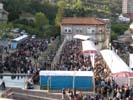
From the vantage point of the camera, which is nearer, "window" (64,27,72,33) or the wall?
the wall

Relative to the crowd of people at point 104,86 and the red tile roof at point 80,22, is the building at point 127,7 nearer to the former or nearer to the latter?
the red tile roof at point 80,22

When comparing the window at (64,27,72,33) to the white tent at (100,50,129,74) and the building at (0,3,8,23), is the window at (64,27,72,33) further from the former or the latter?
the white tent at (100,50,129,74)

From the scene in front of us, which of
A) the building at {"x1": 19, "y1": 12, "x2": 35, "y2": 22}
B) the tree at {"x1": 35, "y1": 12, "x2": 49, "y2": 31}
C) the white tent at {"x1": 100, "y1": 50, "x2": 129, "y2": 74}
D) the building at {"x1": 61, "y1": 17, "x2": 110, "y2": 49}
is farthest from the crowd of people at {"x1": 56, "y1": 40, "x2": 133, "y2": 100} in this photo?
the building at {"x1": 19, "y1": 12, "x2": 35, "y2": 22}

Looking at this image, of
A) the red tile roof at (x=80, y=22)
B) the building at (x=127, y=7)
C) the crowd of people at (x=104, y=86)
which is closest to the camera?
the crowd of people at (x=104, y=86)

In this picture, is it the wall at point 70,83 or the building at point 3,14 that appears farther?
the building at point 3,14

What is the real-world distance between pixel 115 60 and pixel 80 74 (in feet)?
20.7

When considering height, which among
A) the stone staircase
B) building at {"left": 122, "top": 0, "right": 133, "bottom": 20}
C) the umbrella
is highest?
the umbrella

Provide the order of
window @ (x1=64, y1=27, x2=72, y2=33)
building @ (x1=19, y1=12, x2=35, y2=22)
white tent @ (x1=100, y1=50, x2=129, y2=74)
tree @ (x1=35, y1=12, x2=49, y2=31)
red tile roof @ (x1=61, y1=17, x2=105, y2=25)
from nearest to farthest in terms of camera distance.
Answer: white tent @ (x1=100, y1=50, x2=129, y2=74) → tree @ (x1=35, y1=12, x2=49, y2=31) → window @ (x1=64, y1=27, x2=72, y2=33) → red tile roof @ (x1=61, y1=17, x2=105, y2=25) → building @ (x1=19, y1=12, x2=35, y2=22)

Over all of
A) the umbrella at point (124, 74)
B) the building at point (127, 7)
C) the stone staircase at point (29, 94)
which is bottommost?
the building at point (127, 7)

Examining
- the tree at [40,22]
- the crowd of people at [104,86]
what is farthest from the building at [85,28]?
the crowd of people at [104,86]

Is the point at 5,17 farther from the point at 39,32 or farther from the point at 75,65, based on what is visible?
the point at 75,65

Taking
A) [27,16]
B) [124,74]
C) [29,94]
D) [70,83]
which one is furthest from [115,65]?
[27,16]

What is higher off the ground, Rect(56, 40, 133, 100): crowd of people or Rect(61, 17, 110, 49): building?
Rect(56, 40, 133, 100): crowd of people

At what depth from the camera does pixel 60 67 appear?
2662 cm
